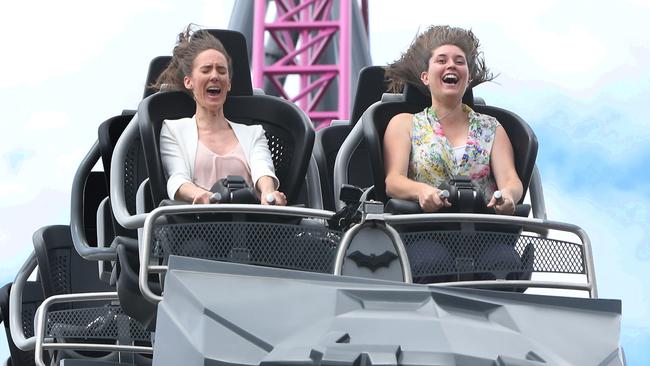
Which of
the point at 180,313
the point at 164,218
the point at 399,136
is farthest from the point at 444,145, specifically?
the point at 180,313

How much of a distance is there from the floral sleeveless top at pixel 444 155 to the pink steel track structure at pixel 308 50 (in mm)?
17741

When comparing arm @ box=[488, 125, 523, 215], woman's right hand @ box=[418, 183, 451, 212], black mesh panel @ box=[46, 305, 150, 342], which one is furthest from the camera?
black mesh panel @ box=[46, 305, 150, 342]

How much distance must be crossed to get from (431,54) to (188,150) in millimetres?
1063

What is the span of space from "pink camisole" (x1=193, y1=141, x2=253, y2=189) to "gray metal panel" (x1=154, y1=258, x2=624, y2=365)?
4.19 feet

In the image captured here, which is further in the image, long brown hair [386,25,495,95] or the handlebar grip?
long brown hair [386,25,495,95]

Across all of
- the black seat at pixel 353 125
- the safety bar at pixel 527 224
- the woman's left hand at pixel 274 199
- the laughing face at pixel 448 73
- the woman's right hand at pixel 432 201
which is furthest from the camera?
the black seat at pixel 353 125

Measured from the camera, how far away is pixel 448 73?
6086mm

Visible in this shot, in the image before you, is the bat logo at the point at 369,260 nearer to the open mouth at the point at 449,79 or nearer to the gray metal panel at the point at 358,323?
the gray metal panel at the point at 358,323

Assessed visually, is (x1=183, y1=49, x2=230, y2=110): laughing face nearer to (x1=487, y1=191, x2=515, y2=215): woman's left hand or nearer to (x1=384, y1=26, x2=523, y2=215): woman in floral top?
(x1=384, y1=26, x2=523, y2=215): woman in floral top

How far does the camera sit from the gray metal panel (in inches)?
171

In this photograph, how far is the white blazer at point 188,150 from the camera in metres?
5.83

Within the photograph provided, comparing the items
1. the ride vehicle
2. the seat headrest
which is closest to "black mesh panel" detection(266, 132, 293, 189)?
the ride vehicle

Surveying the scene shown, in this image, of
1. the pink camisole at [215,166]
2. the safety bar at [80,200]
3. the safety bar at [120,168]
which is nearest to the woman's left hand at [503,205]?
the pink camisole at [215,166]

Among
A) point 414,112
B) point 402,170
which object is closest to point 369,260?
point 402,170
